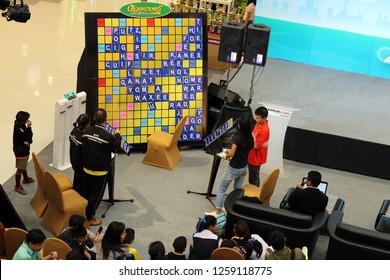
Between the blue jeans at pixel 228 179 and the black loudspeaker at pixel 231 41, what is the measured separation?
6.88 ft

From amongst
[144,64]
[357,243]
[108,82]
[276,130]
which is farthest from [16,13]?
[357,243]

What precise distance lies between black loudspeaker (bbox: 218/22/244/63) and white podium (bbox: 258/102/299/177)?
904mm

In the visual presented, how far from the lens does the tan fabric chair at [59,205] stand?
703cm

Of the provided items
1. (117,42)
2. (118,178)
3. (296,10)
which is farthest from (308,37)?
(118,178)

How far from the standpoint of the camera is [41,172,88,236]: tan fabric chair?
7027 mm

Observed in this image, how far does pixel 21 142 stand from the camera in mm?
7762

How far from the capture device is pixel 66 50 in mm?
12445

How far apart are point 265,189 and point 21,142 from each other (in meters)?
2.82

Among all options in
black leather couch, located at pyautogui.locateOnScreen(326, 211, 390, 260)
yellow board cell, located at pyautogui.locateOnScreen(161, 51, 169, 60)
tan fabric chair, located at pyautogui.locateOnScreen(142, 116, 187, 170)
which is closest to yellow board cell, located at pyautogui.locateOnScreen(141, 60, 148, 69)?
yellow board cell, located at pyautogui.locateOnScreen(161, 51, 169, 60)

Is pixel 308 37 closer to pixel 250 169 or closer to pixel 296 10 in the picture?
pixel 296 10

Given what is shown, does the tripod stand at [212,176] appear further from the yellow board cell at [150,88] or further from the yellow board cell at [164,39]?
the yellow board cell at [164,39]

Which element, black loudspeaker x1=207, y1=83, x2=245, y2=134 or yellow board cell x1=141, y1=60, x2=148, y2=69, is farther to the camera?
black loudspeaker x1=207, y1=83, x2=245, y2=134

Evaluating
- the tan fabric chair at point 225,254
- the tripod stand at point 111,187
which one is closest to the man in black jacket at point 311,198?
the tan fabric chair at point 225,254

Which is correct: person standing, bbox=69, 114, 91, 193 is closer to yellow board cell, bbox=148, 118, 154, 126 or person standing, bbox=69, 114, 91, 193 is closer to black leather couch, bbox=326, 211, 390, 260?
yellow board cell, bbox=148, 118, 154, 126
